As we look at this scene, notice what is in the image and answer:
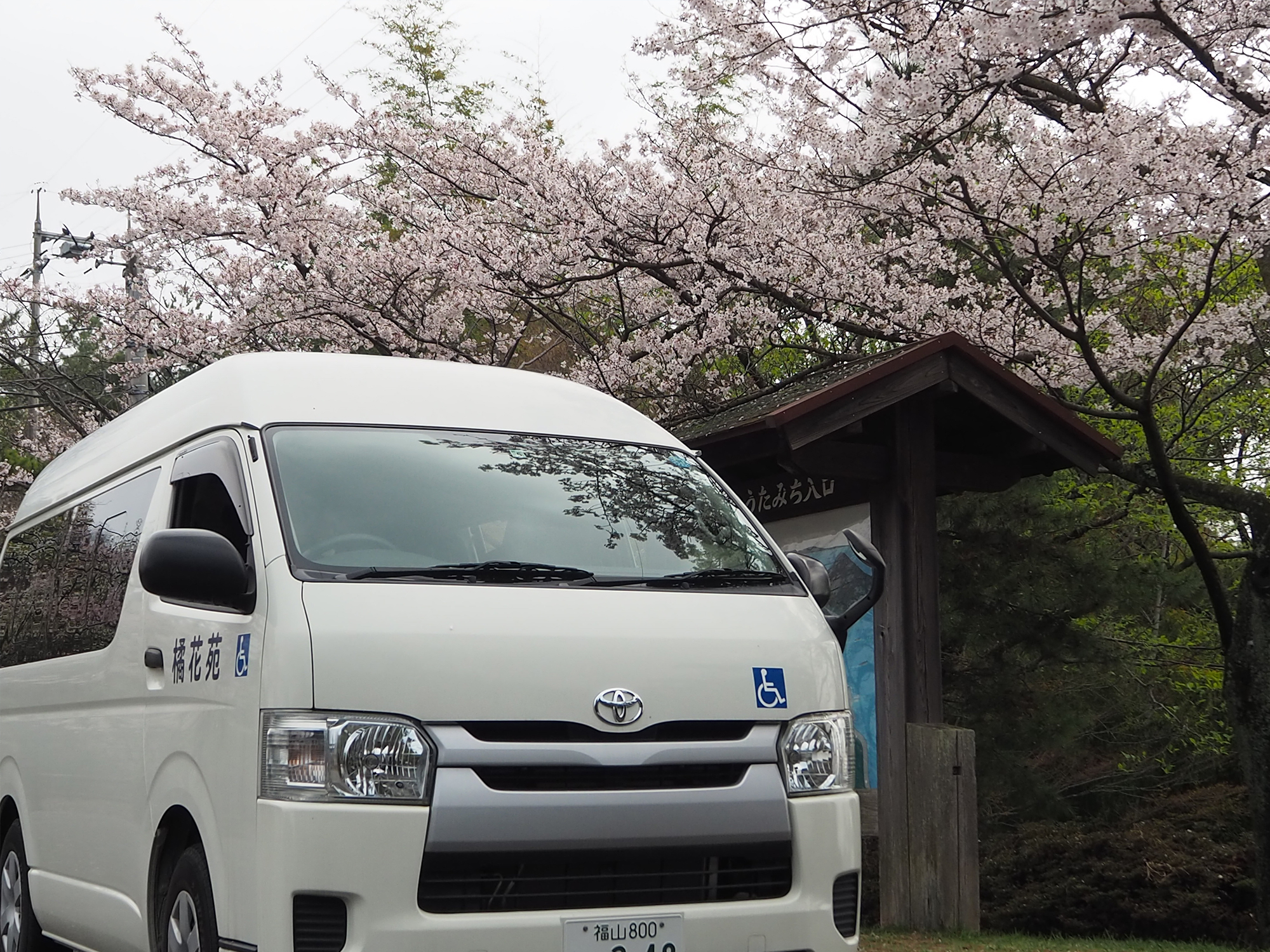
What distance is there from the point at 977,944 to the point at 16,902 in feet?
16.3

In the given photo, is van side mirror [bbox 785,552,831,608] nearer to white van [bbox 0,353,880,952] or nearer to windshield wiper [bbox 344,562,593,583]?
white van [bbox 0,353,880,952]

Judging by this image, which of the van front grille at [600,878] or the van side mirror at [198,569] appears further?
the van side mirror at [198,569]

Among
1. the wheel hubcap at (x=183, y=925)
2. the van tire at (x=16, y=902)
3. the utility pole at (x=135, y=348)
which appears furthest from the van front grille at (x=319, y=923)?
the utility pole at (x=135, y=348)

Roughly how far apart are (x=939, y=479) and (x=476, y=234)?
6323 mm

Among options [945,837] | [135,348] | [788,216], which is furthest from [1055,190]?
[135,348]

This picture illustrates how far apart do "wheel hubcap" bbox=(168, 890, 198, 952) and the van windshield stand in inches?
43.1

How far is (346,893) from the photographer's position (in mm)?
3746

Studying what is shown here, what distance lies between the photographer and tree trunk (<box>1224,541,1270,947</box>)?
29.8 ft

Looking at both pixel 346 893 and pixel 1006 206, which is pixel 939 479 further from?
pixel 346 893

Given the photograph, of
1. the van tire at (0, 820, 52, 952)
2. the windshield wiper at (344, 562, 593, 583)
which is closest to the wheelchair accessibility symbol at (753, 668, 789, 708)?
the windshield wiper at (344, 562, 593, 583)

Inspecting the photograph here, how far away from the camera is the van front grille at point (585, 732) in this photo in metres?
3.93

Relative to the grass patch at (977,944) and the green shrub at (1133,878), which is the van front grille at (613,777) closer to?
the grass patch at (977,944)

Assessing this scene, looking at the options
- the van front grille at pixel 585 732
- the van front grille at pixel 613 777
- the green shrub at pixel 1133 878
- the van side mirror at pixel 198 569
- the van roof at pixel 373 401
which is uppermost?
the van roof at pixel 373 401

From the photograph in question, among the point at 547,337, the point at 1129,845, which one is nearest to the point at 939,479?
the point at 1129,845
